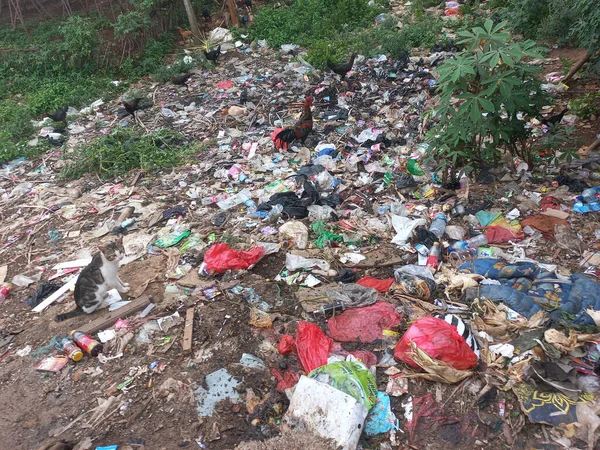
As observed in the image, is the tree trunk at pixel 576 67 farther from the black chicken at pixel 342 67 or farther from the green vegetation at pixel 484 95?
the black chicken at pixel 342 67

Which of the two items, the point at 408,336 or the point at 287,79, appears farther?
the point at 287,79

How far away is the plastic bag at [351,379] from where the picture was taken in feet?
9.34

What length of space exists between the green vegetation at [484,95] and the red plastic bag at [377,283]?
1.47 meters

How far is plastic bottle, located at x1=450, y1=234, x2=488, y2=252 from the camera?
13.4 ft

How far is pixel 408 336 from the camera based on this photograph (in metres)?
3.14

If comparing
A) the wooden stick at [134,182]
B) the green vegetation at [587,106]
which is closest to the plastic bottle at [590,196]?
the green vegetation at [587,106]

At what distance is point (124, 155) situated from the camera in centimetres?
641

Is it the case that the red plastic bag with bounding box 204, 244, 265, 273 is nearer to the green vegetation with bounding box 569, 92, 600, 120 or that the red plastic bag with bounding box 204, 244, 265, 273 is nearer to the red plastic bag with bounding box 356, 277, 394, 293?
the red plastic bag with bounding box 356, 277, 394, 293

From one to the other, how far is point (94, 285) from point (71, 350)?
1.90ft

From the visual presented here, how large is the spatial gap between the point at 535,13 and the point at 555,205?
502cm

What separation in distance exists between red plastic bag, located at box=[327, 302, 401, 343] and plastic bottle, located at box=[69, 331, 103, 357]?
→ 6.10ft

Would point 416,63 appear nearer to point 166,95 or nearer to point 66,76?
point 166,95

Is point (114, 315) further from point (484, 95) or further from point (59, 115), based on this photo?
point (59, 115)

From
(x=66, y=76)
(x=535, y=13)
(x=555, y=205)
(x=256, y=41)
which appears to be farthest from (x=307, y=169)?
(x=66, y=76)
